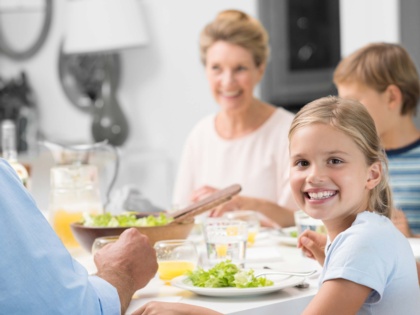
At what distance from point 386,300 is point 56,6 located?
427 centimetres

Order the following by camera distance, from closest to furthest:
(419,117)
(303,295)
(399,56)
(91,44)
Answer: (303,295) < (399,56) < (419,117) < (91,44)

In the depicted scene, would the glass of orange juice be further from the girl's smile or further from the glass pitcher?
the glass pitcher

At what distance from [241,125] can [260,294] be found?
165 cm

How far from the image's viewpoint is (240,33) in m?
3.12

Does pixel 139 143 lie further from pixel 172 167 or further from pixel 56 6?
pixel 56 6

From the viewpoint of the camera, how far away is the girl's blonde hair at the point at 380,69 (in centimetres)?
259

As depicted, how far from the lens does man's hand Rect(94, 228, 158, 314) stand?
1.60m

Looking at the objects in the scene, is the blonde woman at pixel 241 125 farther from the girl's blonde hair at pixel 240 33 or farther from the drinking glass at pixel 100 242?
the drinking glass at pixel 100 242

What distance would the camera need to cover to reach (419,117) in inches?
143

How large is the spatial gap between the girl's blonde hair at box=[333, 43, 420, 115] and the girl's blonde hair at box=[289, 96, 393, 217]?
102 centimetres

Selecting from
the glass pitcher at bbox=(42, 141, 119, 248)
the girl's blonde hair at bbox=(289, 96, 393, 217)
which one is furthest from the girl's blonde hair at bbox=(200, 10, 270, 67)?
the girl's blonde hair at bbox=(289, 96, 393, 217)

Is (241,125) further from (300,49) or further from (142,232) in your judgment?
(142,232)

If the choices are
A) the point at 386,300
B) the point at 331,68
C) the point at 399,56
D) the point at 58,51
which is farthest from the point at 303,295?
the point at 58,51


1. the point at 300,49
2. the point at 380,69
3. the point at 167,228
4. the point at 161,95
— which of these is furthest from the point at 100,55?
the point at 167,228
